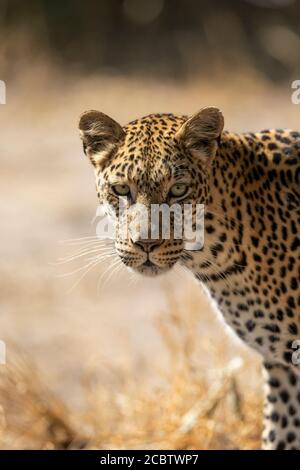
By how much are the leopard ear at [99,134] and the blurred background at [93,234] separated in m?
1.17

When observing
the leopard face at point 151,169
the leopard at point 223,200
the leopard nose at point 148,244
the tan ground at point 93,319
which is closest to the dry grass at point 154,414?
the tan ground at point 93,319

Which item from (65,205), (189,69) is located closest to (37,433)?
(65,205)

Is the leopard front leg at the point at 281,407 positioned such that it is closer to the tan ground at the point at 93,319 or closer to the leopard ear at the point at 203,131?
the tan ground at the point at 93,319

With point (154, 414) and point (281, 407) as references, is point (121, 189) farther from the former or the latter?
point (154, 414)

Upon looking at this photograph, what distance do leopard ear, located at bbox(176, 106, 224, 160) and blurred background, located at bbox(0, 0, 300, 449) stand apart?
1.43 meters

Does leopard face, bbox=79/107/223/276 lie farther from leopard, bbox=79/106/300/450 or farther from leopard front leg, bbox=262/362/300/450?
leopard front leg, bbox=262/362/300/450

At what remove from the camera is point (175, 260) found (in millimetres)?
6383

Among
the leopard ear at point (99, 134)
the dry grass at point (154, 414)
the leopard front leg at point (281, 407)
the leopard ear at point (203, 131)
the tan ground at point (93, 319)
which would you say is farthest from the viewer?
the tan ground at point (93, 319)

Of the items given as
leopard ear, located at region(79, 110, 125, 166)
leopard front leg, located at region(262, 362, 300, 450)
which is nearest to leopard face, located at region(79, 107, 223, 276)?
leopard ear, located at region(79, 110, 125, 166)

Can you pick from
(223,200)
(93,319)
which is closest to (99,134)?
(223,200)

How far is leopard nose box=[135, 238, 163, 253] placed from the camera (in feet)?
20.5

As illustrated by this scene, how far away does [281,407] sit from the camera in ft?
24.9

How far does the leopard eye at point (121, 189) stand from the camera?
6.30 meters
